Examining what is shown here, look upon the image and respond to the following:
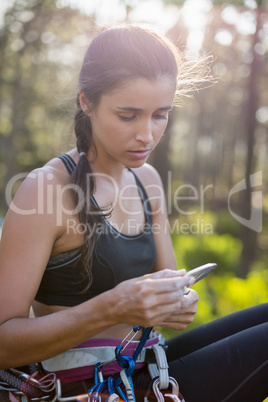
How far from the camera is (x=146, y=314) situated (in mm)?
1383

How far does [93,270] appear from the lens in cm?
183

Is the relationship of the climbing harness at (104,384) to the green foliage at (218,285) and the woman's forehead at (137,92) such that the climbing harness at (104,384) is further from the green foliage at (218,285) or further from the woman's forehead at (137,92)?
the green foliage at (218,285)

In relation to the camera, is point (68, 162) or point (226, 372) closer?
point (226, 372)

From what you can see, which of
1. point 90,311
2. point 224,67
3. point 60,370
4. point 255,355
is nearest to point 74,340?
point 90,311

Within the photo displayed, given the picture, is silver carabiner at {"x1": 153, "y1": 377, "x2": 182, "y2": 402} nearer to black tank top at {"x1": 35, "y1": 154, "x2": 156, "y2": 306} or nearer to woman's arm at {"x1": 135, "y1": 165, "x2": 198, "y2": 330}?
black tank top at {"x1": 35, "y1": 154, "x2": 156, "y2": 306}

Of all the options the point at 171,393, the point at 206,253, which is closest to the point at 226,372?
the point at 171,393

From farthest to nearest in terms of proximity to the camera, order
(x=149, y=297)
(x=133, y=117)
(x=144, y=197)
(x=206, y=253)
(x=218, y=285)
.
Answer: (x=206, y=253), (x=218, y=285), (x=144, y=197), (x=133, y=117), (x=149, y=297)

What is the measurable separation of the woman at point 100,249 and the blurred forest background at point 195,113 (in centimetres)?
44

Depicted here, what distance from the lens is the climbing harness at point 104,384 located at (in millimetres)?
1603

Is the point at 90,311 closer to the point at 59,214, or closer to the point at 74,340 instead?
the point at 74,340

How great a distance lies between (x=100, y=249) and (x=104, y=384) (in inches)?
19.1

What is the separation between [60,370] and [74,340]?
11.2 inches

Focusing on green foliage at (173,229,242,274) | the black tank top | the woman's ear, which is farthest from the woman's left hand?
green foliage at (173,229,242,274)

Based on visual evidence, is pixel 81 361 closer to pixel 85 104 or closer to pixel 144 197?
pixel 144 197
